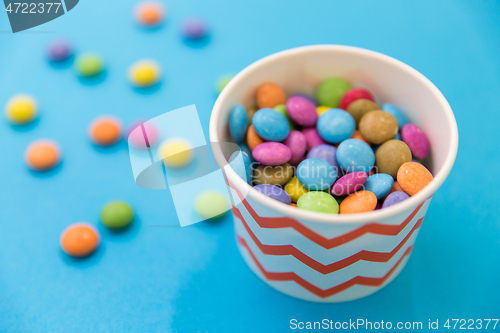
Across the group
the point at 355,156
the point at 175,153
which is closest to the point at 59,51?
the point at 175,153

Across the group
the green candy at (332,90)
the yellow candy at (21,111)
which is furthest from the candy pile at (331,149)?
the yellow candy at (21,111)

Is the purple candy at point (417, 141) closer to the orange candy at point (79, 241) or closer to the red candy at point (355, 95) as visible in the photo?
the red candy at point (355, 95)

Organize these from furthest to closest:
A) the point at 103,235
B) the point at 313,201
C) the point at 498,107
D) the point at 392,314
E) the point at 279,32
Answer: the point at 279,32 → the point at 498,107 → the point at 103,235 → the point at 392,314 → the point at 313,201

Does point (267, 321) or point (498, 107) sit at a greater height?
point (498, 107)

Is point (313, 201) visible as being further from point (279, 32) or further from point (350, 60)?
point (279, 32)

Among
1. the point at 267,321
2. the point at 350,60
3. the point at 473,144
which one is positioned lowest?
the point at 267,321

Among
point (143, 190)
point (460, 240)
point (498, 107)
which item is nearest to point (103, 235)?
point (143, 190)

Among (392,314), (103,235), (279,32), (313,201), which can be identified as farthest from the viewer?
(279,32)
